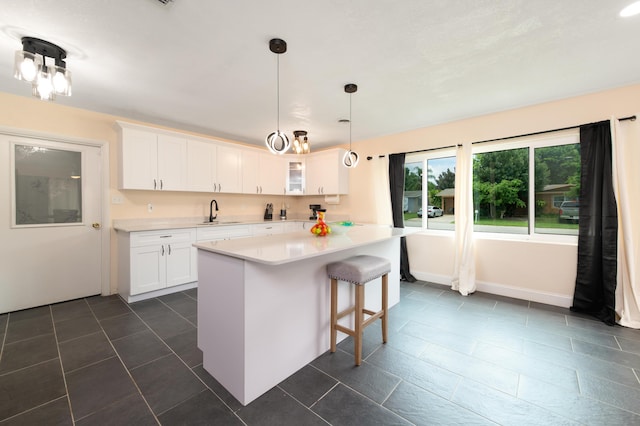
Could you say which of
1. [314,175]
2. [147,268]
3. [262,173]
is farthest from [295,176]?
[147,268]

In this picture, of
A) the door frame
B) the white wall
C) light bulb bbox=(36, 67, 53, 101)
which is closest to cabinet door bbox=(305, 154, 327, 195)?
the white wall

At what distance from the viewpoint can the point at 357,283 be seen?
6.39ft

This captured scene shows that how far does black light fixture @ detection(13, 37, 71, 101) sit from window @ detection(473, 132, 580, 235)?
14.7 ft

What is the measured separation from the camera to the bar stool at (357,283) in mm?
1943

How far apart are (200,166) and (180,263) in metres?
1.53

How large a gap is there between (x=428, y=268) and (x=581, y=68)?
286cm

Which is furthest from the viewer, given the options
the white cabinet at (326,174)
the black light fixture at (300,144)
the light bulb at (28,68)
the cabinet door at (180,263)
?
the white cabinet at (326,174)

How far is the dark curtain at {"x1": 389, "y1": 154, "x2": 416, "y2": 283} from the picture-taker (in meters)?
4.09

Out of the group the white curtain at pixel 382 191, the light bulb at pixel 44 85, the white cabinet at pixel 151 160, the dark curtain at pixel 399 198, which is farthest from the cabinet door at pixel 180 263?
the dark curtain at pixel 399 198

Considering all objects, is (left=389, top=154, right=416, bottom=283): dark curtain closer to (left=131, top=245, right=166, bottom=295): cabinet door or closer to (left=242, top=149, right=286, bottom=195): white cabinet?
(left=242, top=149, right=286, bottom=195): white cabinet

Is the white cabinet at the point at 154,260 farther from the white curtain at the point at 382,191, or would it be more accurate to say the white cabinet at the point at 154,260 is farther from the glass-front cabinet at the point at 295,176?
the white curtain at the point at 382,191

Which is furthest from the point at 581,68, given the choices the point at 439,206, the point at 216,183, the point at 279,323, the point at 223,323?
the point at 216,183

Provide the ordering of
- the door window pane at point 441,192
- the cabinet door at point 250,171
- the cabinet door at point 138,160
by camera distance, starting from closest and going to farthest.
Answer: the cabinet door at point 138,160
the door window pane at point 441,192
the cabinet door at point 250,171

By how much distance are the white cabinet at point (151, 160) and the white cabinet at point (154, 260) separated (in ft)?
2.38
